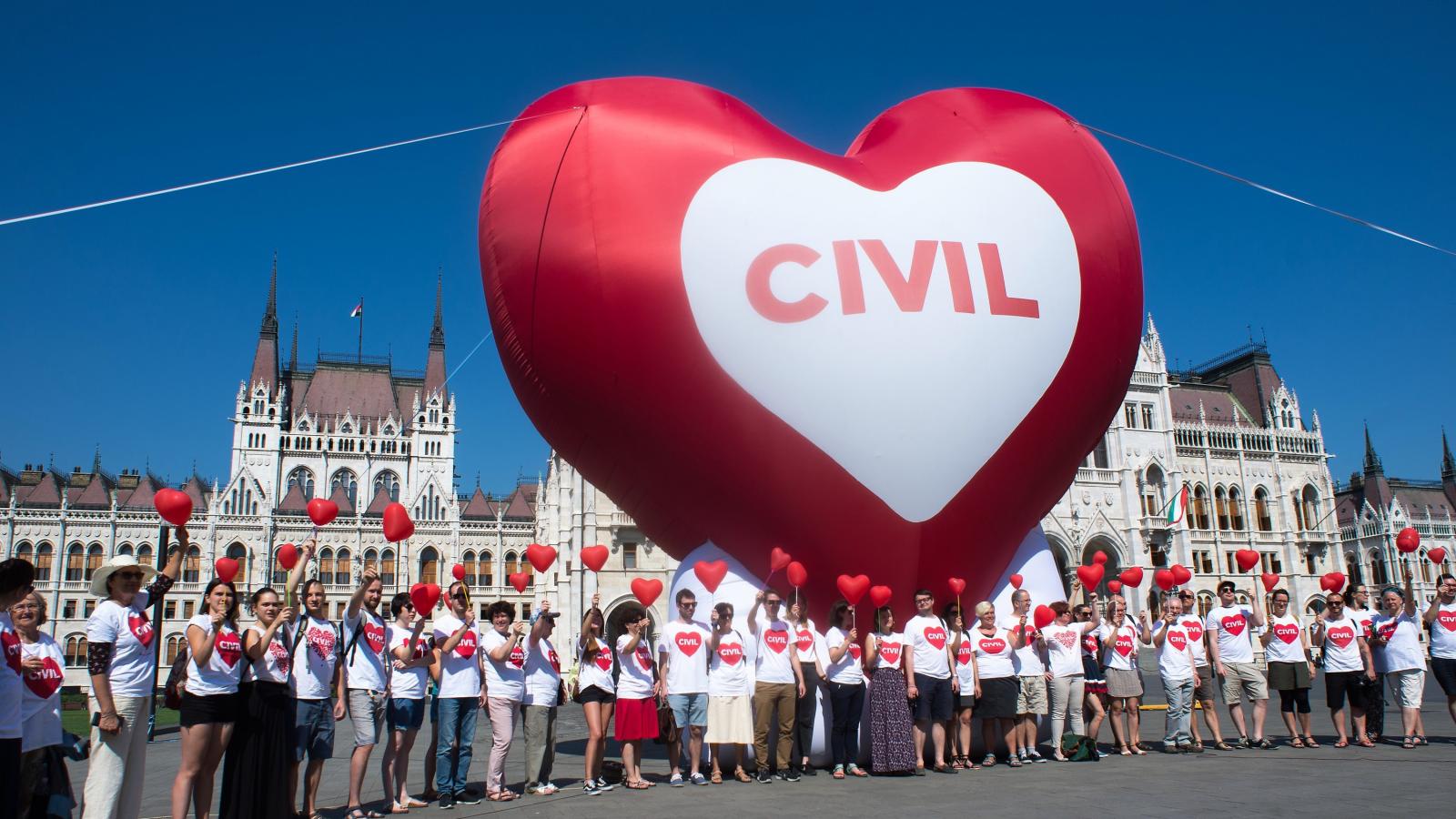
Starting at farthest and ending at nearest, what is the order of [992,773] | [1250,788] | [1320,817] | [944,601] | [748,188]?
1. [944,601]
2. [748,188]
3. [992,773]
4. [1250,788]
5. [1320,817]

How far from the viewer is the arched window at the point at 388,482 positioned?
6720cm

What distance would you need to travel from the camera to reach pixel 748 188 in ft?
31.3

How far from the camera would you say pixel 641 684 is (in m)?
8.92

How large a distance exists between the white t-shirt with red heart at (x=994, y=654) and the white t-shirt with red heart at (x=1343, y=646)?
3689mm

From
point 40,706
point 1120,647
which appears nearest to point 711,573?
point 1120,647

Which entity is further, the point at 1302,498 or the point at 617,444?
the point at 1302,498

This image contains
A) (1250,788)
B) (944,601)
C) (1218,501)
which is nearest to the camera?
(1250,788)

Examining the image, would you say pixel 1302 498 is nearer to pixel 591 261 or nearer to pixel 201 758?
pixel 591 261

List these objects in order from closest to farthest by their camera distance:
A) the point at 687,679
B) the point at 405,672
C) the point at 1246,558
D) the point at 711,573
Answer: the point at 405,672 → the point at 687,679 → the point at 711,573 → the point at 1246,558

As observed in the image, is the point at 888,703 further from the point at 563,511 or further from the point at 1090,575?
the point at 563,511

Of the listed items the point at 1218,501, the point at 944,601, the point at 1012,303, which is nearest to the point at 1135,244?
the point at 1012,303

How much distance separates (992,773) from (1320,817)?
3116 millimetres

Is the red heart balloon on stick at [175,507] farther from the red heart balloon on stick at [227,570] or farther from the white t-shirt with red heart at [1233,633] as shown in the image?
the white t-shirt with red heart at [1233,633]

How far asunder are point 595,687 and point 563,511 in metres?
32.0
